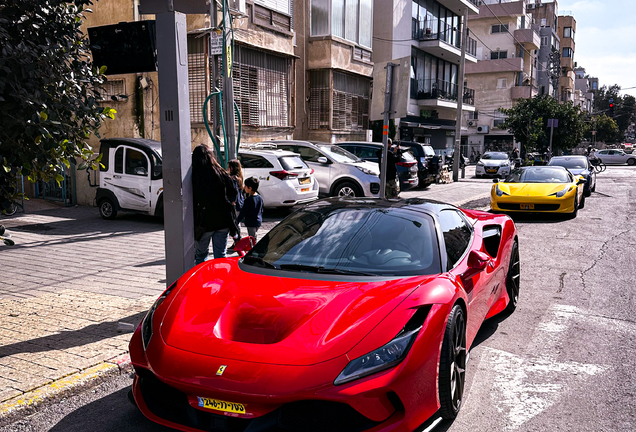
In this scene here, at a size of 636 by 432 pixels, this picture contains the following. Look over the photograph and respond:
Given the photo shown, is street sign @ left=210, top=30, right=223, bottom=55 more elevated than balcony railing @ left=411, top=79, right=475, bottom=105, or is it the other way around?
balcony railing @ left=411, top=79, right=475, bottom=105

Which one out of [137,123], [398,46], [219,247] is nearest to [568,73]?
[398,46]

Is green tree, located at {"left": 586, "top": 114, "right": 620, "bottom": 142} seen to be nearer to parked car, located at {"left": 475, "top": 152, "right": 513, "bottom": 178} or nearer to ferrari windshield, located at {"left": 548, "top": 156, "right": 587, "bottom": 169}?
parked car, located at {"left": 475, "top": 152, "right": 513, "bottom": 178}

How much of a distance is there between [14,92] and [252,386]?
2.83 m

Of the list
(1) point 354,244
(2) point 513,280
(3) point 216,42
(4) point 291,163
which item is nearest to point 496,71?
(4) point 291,163

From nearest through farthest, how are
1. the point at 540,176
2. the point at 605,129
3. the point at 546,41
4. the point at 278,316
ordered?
the point at 278,316, the point at 540,176, the point at 546,41, the point at 605,129

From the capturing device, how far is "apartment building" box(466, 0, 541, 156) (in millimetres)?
58562

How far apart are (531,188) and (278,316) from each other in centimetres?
1156

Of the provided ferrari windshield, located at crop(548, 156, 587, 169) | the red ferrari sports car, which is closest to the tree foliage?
ferrari windshield, located at crop(548, 156, 587, 169)

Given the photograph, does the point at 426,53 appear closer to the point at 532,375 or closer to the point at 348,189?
the point at 348,189

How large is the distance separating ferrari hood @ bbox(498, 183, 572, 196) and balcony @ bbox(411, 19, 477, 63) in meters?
21.6

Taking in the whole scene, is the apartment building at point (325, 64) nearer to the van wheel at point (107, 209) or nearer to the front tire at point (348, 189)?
the front tire at point (348, 189)

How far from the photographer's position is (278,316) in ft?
10.7

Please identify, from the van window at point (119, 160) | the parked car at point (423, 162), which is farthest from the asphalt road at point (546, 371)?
the parked car at point (423, 162)

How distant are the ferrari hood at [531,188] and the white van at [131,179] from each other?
8.26 meters
